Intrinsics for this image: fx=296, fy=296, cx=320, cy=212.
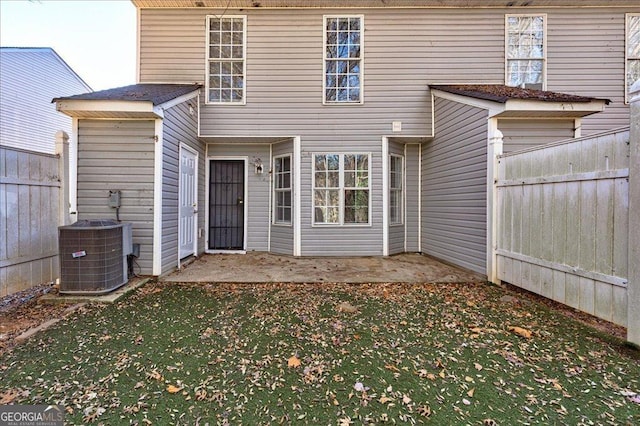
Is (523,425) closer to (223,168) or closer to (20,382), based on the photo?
(20,382)

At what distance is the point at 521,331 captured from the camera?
10.1 feet

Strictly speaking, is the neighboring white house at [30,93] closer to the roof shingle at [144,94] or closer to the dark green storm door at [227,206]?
the roof shingle at [144,94]

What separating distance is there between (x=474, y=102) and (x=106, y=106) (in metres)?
6.18

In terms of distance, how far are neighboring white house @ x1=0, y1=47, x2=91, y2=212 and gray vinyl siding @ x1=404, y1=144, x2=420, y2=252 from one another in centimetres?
1405

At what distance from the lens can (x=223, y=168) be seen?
735 centimetres

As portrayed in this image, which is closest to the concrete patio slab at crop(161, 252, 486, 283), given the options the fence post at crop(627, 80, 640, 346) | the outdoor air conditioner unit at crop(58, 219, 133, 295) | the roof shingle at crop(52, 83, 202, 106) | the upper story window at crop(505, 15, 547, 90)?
the outdoor air conditioner unit at crop(58, 219, 133, 295)

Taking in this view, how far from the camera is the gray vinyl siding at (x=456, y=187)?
5.18 m

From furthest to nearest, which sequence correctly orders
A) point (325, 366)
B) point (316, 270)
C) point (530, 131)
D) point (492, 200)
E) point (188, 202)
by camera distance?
point (188, 202) → point (316, 270) → point (530, 131) → point (492, 200) → point (325, 366)

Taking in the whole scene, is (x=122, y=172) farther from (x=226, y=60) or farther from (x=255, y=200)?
(x=226, y=60)

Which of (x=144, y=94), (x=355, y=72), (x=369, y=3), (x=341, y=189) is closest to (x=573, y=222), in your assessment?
(x=341, y=189)

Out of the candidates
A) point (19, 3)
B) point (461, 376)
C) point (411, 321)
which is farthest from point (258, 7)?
point (461, 376)

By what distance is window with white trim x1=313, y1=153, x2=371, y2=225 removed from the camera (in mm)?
6836

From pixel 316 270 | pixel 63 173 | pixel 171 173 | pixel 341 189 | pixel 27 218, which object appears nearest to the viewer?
pixel 27 218

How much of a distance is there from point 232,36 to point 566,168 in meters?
6.99
